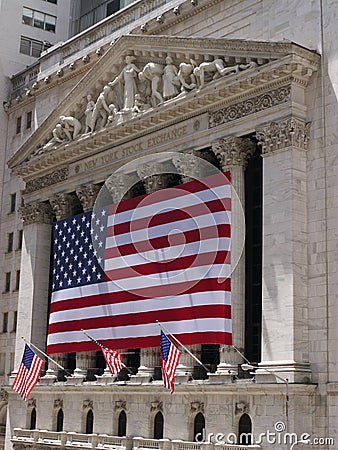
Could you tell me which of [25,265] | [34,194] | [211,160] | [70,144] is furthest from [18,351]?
[211,160]

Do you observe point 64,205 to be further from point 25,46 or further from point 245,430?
point 245,430

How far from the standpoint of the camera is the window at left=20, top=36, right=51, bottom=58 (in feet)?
234

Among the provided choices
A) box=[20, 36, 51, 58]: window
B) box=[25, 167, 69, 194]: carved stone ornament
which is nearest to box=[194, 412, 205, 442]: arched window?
box=[25, 167, 69, 194]: carved stone ornament

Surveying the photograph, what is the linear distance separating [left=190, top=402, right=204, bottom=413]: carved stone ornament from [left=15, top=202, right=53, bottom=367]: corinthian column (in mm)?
17423

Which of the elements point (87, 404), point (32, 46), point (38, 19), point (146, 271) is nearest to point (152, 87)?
point (146, 271)

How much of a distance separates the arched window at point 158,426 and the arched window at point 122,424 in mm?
2653

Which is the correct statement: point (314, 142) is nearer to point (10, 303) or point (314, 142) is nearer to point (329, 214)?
point (329, 214)

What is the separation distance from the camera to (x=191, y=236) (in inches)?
1734

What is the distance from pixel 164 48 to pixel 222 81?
6356 millimetres

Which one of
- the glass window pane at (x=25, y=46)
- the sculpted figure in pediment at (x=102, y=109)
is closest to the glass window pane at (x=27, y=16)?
the glass window pane at (x=25, y=46)

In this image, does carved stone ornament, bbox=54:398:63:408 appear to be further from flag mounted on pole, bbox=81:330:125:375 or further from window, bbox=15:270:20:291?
window, bbox=15:270:20:291

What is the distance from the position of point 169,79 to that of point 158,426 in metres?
19.6

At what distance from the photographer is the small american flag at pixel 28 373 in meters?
49.2

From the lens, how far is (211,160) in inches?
1801
